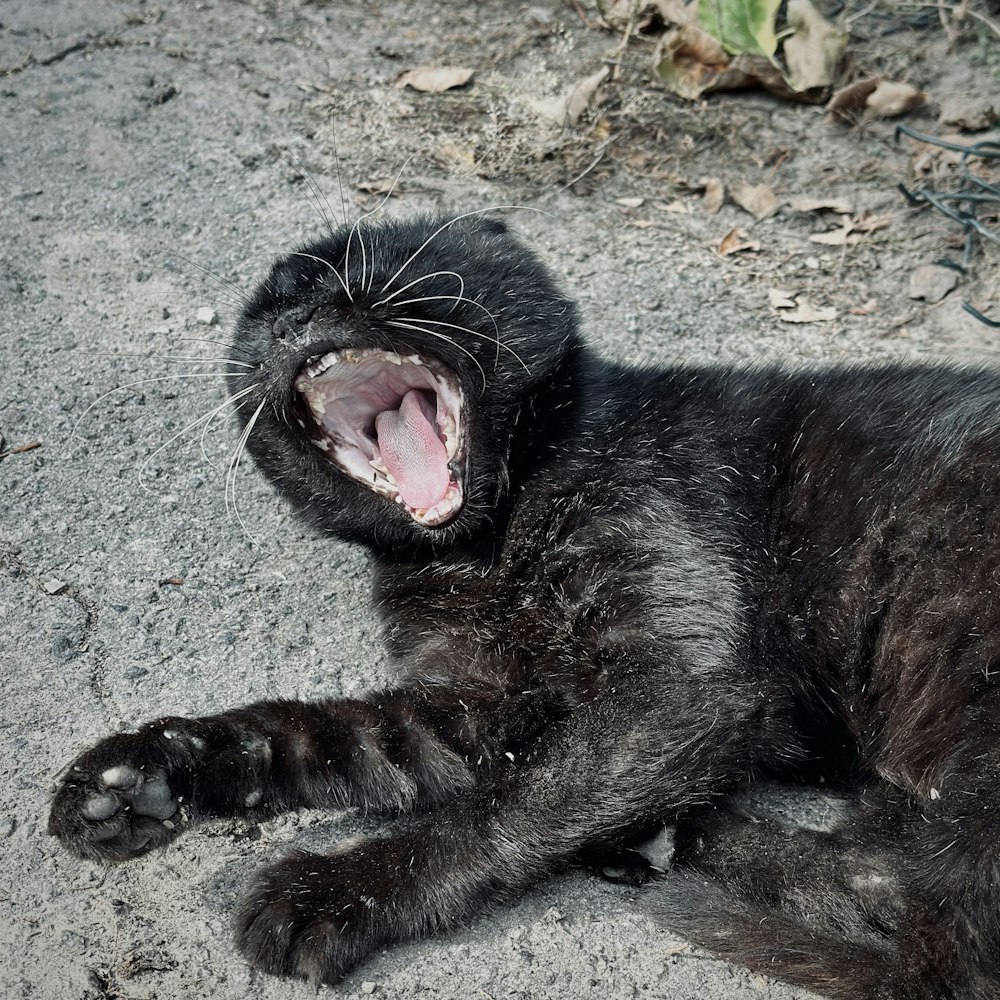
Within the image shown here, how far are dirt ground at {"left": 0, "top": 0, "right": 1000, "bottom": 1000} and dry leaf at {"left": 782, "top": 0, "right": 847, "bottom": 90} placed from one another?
0.18 metres

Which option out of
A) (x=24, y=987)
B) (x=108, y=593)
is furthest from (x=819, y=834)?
(x=108, y=593)

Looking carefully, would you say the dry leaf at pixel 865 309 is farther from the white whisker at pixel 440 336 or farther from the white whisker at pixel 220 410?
the white whisker at pixel 220 410

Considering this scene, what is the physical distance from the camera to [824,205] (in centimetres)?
551

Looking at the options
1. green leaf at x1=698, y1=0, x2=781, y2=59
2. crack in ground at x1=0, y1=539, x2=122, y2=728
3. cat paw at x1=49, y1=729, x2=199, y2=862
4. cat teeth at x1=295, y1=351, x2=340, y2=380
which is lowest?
crack in ground at x1=0, y1=539, x2=122, y2=728

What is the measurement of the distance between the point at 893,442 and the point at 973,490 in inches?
12.8

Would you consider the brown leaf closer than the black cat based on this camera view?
No

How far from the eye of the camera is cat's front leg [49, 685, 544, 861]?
290 centimetres

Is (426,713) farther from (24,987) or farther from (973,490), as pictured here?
(973,490)

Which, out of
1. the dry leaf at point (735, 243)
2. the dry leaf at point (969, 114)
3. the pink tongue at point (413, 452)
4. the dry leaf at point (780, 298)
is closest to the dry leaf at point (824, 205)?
the dry leaf at point (735, 243)

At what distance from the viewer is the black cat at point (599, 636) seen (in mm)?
2918

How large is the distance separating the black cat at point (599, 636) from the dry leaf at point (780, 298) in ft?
4.15

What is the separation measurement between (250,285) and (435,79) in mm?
1871

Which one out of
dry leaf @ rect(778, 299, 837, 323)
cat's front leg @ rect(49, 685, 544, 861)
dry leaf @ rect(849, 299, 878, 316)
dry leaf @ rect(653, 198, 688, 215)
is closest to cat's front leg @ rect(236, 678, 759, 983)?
cat's front leg @ rect(49, 685, 544, 861)

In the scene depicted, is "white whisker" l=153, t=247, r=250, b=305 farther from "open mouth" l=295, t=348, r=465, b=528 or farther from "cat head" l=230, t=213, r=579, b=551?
"open mouth" l=295, t=348, r=465, b=528
